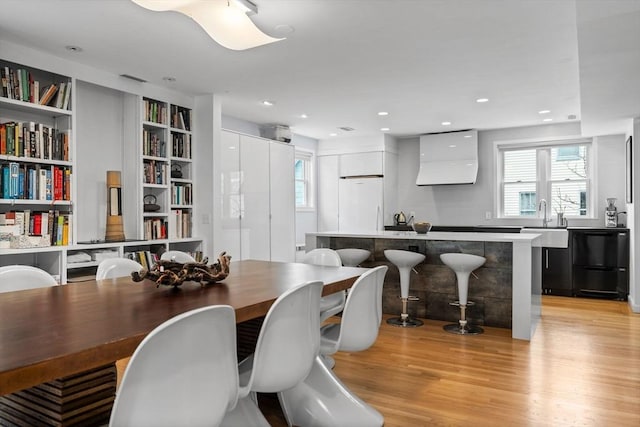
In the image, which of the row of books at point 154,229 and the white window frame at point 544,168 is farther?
the white window frame at point 544,168

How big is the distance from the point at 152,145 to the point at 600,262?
5.87 meters

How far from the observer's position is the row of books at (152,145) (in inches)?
185

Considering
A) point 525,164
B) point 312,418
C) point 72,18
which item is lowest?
point 312,418

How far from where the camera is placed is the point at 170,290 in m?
2.28

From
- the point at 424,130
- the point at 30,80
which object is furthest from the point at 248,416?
the point at 424,130

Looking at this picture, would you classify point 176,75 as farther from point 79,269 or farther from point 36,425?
point 36,425

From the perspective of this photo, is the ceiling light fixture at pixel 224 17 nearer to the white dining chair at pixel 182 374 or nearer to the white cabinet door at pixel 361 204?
the white dining chair at pixel 182 374

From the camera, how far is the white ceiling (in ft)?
9.59

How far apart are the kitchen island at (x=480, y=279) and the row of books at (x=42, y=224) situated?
2.78 m

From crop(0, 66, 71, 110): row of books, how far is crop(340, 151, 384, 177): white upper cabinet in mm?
4773

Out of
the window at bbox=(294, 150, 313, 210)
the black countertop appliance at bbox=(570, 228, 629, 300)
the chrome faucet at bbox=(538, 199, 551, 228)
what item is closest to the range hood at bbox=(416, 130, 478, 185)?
the chrome faucet at bbox=(538, 199, 551, 228)

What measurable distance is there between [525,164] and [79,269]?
642 centimetres

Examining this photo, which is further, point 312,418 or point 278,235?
point 278,235

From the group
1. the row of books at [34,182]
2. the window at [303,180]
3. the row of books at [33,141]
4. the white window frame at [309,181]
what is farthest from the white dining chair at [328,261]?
the white window frame at [309,181]
